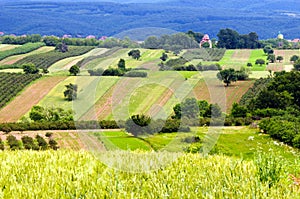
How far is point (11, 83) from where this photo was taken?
90188 mm

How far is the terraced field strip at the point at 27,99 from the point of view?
68494 mm

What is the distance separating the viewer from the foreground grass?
322 inches

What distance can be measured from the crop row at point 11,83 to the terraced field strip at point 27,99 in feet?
3.66

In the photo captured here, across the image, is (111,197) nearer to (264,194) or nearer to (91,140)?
(264,194)

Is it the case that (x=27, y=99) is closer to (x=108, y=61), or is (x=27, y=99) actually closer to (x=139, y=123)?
(x=108, y=61)

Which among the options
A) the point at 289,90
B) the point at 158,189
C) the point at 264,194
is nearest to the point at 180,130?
the point at 158,189

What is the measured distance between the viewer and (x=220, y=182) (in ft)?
28.8

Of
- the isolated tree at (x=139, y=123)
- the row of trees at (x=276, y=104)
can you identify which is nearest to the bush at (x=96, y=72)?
the isolated tree at (x=139, y=123)

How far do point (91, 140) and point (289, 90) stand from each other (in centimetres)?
6046

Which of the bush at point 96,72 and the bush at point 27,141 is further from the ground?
the bush at point 96,72

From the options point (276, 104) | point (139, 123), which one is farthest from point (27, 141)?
point (139, 123)

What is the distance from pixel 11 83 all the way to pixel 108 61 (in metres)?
80.8

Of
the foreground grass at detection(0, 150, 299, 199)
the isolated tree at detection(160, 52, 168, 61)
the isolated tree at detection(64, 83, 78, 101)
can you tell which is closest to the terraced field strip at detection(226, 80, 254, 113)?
the isolated tree at detection(64, 83, 78, 101)

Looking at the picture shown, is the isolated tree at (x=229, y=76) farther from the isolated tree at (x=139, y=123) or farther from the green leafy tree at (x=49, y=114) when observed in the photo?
the isolated tree at (x=139, y=123)
